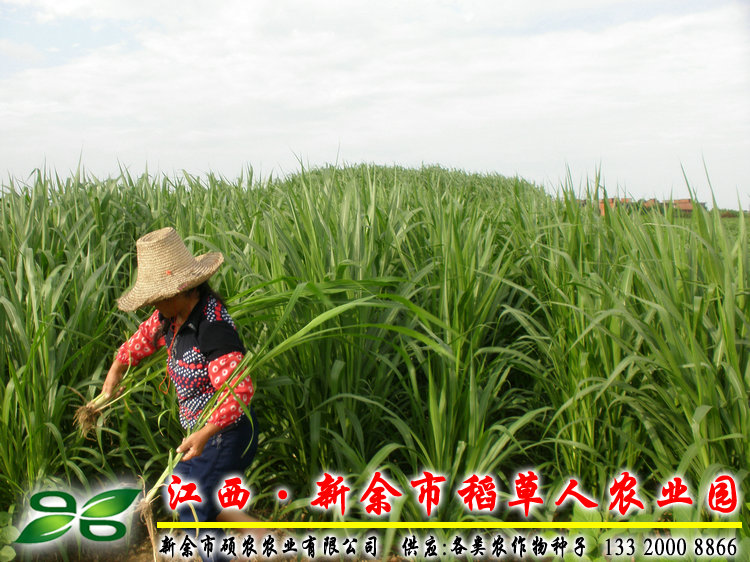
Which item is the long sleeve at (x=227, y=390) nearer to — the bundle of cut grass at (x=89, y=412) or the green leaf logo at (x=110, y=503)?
the bundle of cut grass at (x=89, y=412)

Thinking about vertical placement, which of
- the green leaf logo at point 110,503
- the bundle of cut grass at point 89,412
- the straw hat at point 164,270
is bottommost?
the green leaf logo at point 110,503

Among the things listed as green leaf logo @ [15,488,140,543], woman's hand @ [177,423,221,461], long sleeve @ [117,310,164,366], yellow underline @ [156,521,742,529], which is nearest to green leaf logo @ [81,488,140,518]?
green leaf logo @ [15,488,140,543]

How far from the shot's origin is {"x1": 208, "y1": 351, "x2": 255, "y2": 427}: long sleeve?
154cm

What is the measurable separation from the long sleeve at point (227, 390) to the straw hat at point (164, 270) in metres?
0.24

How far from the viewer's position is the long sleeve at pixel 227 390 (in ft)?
5.07

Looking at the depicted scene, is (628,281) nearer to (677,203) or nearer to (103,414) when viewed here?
(677,203)

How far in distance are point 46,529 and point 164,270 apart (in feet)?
3.12

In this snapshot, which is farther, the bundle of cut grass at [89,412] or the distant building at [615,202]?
the distant building at [615,202]

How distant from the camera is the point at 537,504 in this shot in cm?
200

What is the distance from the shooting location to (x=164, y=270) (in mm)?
1685

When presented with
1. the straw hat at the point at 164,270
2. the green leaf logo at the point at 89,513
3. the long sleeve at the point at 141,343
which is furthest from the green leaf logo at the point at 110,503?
the straw hat at the point at 164,270

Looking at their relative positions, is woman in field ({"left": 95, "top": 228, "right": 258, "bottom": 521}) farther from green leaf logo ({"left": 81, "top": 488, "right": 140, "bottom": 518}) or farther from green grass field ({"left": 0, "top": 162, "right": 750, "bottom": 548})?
green leaf logo ({"left": 81, "top": 488, "right": 140, "bottom": 518})

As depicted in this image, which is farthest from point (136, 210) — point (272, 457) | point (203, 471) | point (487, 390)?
point (487, 390)

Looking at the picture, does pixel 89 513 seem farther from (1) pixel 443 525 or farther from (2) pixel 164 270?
(1) pixel 443 525
